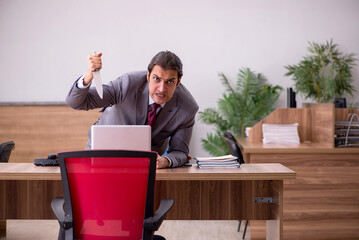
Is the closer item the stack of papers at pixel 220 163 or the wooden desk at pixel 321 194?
the stack of papers at pixel 220 163

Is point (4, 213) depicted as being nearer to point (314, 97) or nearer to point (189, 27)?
point (189, 27)

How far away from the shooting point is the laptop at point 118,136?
92.1 inches

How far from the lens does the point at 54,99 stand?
6188 millimetres

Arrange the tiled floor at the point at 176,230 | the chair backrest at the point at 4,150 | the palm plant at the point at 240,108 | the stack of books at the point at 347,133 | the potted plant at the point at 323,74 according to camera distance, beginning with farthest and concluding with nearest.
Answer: the palm plant at the point at 240,108 < the potted plant at the point at 323,74 < the tiled floor at the point at 176,230 < the stack of books at the point at 347,133 < the chair backrest at the point at 4,150

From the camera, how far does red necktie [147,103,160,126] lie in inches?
114

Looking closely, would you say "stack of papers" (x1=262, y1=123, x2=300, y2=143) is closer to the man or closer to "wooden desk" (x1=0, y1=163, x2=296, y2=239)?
the man

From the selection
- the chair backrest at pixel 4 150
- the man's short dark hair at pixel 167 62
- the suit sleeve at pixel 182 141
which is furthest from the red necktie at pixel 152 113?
the chair backrest at pixel 4 150

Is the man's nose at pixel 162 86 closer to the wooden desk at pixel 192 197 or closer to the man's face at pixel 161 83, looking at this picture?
the man's face at pixel 161 83

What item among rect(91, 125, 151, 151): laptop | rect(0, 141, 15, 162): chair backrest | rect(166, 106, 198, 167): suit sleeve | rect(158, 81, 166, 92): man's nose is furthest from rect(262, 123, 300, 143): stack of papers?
rect(0, 141, 15, 162): chair backrest

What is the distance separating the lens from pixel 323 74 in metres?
6.17

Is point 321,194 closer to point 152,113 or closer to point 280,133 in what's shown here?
point 280,133

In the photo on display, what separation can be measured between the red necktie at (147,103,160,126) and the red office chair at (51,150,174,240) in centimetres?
110

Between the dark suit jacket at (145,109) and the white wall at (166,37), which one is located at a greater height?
the white wall at (166,37)

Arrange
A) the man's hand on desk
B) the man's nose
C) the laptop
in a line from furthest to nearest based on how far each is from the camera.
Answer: the man's nose
the man's hand on desk
the laptop
